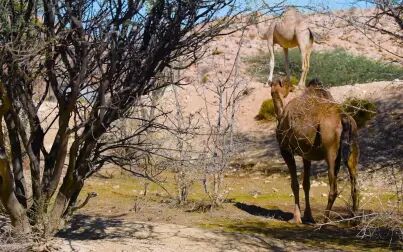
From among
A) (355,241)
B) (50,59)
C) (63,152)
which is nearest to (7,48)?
(50,59)

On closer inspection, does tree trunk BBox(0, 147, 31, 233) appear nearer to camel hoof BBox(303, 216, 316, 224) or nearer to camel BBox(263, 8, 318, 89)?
camel hoof BBox(303, 216, 316, 224)

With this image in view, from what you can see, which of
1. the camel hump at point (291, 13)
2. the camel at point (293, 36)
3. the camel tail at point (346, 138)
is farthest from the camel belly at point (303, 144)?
the camel at point (293, 36)

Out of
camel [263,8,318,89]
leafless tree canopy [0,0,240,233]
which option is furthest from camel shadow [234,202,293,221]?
camel [263,8,318,89]

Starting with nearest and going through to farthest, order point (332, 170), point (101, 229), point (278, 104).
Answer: point (101, 229) < point (332, 170) < point (278, 104)

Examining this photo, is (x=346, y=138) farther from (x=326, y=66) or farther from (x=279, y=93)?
(x=326, y=66)

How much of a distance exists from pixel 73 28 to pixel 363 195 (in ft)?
25.6

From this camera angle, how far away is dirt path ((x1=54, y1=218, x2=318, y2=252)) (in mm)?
7760

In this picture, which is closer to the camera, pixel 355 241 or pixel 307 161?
pixel 355 241

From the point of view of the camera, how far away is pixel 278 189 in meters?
15.5

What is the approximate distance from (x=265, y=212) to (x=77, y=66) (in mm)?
5415

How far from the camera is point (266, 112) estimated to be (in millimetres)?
22812

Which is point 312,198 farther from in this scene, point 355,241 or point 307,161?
point 355,241

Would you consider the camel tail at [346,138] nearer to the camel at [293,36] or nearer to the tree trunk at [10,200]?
the tree trunk at [10,200]

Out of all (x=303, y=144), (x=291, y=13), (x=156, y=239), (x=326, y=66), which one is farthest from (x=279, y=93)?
(x=326, y=66)
